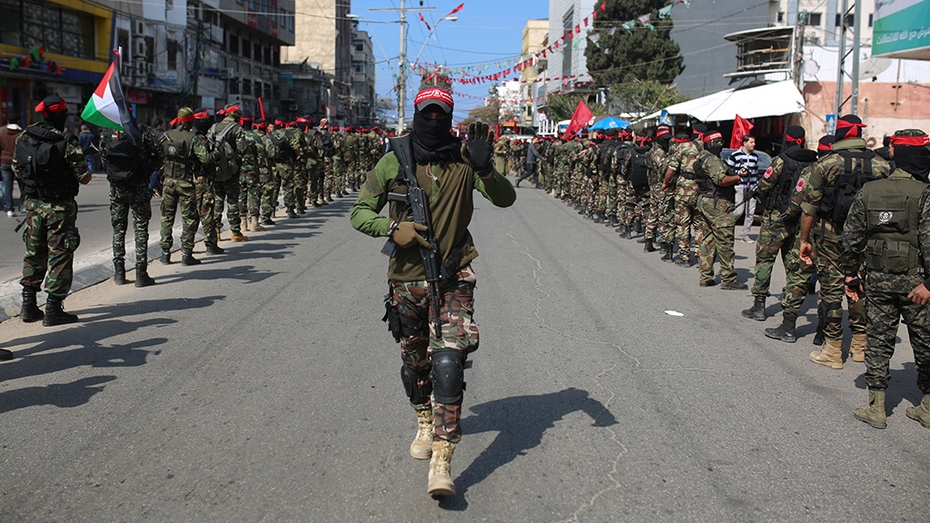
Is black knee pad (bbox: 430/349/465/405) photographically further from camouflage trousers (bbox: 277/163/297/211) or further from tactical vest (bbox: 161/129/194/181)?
camouflage trousers (bbox: 277/163/297/211)

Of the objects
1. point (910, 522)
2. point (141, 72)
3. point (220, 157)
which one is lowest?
point (910, 522)

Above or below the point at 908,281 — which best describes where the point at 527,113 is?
above

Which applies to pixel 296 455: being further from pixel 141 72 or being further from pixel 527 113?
pixel 527 113

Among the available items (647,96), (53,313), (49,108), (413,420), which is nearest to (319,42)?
(647,96)

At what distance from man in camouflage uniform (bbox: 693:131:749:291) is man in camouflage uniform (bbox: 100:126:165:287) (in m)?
6.23

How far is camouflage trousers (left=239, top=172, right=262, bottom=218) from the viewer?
1334 cm

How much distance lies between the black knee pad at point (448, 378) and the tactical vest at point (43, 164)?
4628 mm

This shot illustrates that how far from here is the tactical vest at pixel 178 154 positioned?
31.8ft

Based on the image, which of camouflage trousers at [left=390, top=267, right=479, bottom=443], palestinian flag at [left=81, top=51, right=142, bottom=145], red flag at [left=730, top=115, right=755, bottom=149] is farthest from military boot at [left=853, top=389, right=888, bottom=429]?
red flag at [left=730, top=115, right=755, bottom=149]

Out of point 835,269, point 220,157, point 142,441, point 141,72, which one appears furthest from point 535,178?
point 142,441

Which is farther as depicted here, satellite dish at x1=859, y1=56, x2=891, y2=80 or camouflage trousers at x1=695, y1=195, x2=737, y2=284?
satellite dish at x1=859, y1=56, x2=891, y2=80

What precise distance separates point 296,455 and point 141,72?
3369cm

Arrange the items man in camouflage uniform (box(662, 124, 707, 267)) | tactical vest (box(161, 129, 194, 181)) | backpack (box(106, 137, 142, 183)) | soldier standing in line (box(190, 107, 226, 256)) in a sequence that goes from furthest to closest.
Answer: soldier standing in line (box(190, 107, 226, 256)), man in camouflage uniform (box(662, 124, 707, 267)), tactical vest (box(161, 129, 194, 181)), backpack (box(106, 137, 142, 183))

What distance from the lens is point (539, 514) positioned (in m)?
3.50
